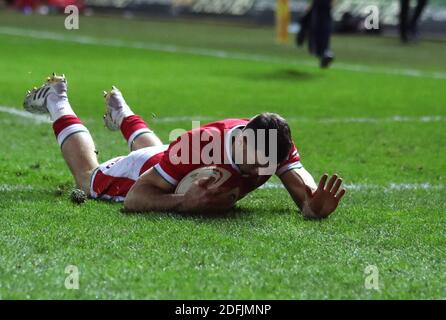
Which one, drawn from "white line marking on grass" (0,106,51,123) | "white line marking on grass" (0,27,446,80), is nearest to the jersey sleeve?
"white line marking on grass" (0,106,51,123)

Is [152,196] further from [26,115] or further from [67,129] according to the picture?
[26,115]

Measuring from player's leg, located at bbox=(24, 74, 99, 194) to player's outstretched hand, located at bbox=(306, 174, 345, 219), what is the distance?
1.62 metres

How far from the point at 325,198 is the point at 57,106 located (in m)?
2.24

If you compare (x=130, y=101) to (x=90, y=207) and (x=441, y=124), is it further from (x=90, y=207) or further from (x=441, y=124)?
(x=90, y=207)

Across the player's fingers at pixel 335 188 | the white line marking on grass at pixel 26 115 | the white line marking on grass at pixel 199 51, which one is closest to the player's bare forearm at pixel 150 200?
the player's fingers at pixel 335 188

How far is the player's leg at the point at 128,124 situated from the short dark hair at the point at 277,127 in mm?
1545

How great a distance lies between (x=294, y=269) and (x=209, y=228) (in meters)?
0.97

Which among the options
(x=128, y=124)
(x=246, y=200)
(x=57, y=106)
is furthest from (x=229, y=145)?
(x=57, y=106)

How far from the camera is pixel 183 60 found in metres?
20.7

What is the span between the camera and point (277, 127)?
21.6 feet

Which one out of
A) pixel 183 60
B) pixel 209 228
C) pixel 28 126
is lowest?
pixel 183 60

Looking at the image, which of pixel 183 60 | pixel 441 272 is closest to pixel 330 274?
pixel 441 272

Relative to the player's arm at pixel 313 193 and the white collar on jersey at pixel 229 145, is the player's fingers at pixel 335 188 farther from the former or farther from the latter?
the white collar on jersey at pixel 229 145

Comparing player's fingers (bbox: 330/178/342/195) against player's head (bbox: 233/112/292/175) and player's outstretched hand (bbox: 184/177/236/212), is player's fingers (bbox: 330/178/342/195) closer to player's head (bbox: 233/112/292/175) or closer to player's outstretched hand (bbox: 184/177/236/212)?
player's head (bbox: 233/112/292/175)
